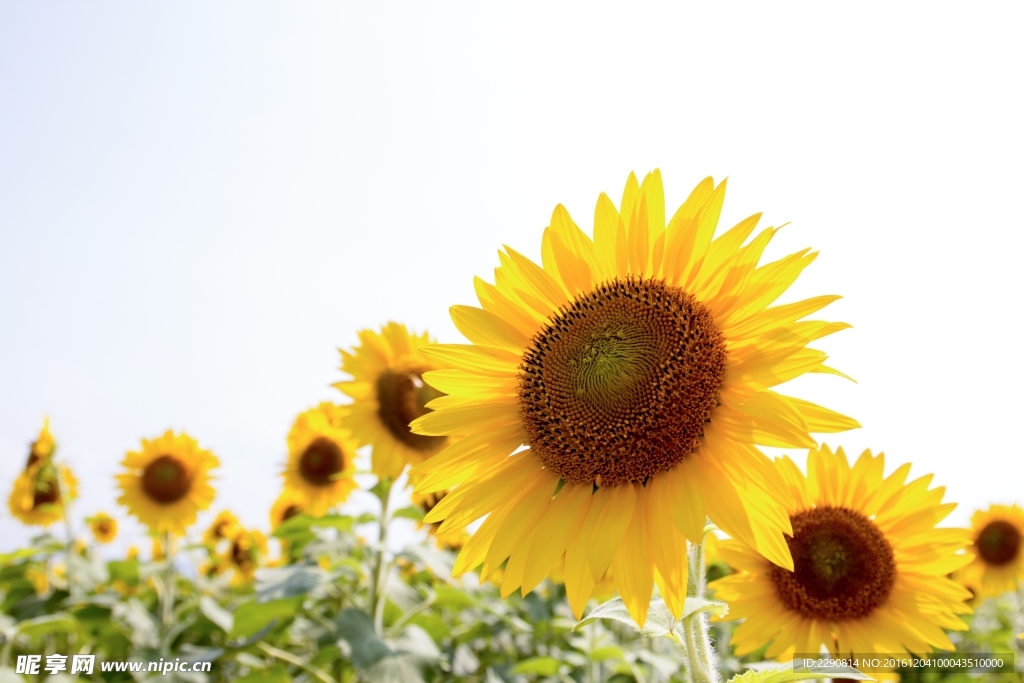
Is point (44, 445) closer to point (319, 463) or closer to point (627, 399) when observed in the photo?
point (319, 463)

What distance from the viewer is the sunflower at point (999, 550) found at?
7.71 m

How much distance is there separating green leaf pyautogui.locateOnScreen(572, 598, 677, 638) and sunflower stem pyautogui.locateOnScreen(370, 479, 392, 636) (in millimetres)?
2912

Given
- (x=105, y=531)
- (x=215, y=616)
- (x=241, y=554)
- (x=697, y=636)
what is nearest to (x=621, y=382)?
(x=697, y=636)

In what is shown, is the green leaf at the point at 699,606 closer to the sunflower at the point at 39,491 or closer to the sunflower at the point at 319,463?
the sunflower at the point at 319,463

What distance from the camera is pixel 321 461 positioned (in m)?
6.72

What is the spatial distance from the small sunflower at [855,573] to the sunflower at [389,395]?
2.56 metres

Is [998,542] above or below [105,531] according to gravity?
below

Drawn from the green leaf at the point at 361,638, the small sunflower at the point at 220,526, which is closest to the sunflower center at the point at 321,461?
the green leaf at the point at 361,638

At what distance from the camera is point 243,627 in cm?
498

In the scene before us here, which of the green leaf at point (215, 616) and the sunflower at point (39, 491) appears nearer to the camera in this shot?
the green leaf at point (215, 616)

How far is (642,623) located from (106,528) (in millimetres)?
11390

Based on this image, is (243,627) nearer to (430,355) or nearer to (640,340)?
(430,355)

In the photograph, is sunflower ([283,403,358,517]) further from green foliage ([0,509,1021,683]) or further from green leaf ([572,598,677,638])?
green leaf ([572,598,677,638])

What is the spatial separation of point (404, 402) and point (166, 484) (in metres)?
4.00
